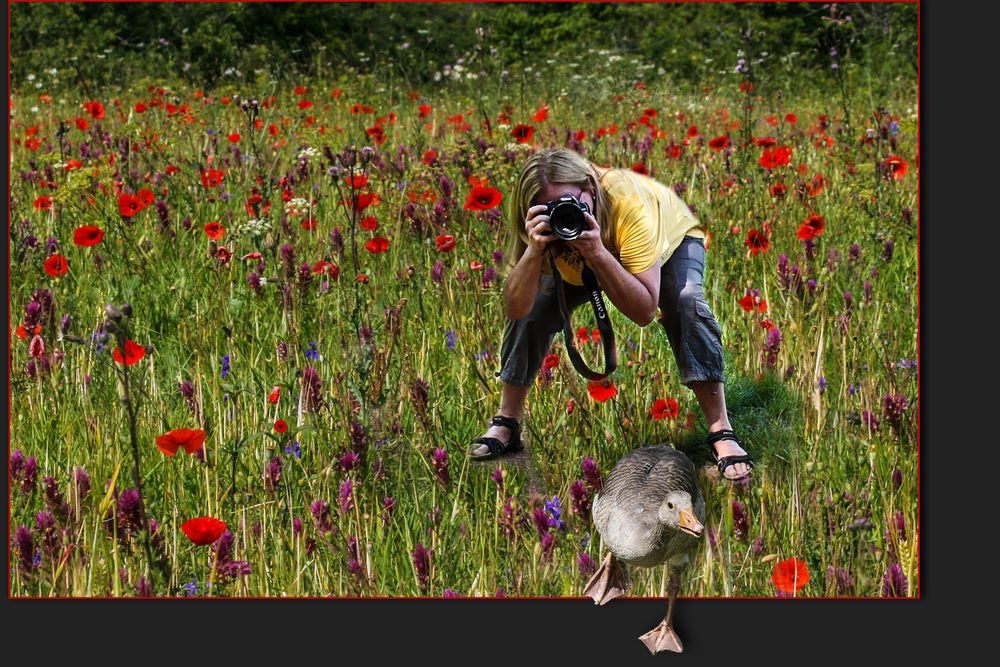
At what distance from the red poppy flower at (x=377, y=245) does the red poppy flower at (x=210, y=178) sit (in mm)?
527

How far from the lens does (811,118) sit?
3.22 m

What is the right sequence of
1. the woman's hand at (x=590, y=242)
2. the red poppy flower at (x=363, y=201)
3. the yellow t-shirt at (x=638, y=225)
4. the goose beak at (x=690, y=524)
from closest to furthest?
the goose beak at (x=690, y=524), the woman's hand at (x=590, y=242), the yellow t-shirt at (x=638, y=225), the red poppy flower at (x=363, y=201)

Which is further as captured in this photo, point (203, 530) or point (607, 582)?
point (607, 582)

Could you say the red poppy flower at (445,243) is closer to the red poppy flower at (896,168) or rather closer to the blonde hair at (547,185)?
the blonde hair at (547,185)

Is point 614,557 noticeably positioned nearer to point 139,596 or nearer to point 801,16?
point 139,596

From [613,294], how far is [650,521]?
1.63 ft

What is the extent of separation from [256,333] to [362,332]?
0.27 metres

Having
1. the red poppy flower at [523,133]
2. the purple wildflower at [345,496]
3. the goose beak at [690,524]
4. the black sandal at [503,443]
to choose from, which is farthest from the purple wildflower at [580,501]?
the red poppy flower at [523,133]

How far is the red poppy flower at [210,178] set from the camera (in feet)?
10.2

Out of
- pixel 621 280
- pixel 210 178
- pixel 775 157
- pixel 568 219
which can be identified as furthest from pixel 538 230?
pixel 210 178

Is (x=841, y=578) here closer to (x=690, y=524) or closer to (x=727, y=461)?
(x=727, y=461)

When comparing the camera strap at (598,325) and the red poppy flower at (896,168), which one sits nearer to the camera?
the camera strap at (598,325)

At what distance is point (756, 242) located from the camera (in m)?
2.95

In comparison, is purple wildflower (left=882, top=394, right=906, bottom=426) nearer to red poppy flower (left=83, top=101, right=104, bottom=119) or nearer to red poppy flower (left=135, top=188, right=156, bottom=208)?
red poppy flower (left=135, top=188, right=156, bottom=208)
